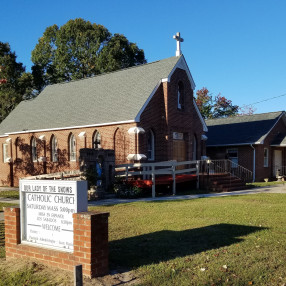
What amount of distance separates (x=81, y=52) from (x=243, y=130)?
2629 centimetres

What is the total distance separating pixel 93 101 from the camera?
24047mm

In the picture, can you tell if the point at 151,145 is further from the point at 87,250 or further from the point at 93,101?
the point at 87,250

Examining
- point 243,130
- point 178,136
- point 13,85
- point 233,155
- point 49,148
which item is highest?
point 13,85

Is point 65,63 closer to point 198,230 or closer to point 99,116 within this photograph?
point 99,116

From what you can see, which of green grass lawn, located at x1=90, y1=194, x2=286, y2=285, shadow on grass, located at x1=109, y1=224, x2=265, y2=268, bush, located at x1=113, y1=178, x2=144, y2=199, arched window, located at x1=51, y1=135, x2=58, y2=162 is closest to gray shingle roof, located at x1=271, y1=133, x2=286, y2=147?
bush, located at x1=113, y1=178, x2=144, y2=199

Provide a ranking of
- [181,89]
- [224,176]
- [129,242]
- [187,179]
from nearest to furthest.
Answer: [129,242]
[187,179]
[224,176]
[181,89]

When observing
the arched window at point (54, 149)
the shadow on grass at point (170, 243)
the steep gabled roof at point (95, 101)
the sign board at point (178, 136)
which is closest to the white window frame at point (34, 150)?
the steep gabled roof at point (95, 101)

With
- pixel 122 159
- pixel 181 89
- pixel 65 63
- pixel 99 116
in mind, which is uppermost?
pixel 65 63

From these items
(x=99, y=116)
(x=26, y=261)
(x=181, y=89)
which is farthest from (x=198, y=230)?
(x=181, y=89)

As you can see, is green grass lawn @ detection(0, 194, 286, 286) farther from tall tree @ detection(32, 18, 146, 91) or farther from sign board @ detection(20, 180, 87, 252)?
tall tree @ detection(32, 18, 146, 91)

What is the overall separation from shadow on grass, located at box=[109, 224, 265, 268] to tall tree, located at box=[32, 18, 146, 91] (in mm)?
38670

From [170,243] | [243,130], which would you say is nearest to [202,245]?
[170,243]

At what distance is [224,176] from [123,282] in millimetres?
16253

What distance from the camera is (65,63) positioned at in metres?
45.8
